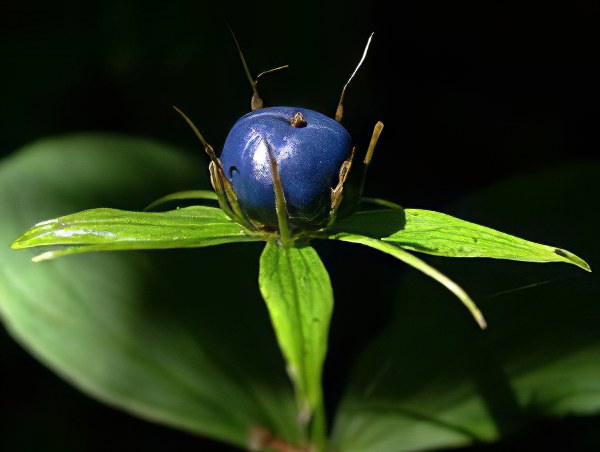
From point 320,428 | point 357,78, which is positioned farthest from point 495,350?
point 357,78

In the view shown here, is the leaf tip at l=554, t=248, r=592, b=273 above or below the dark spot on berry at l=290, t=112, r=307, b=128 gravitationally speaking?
below

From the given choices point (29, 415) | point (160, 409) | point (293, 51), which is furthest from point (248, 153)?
point (293, 51)

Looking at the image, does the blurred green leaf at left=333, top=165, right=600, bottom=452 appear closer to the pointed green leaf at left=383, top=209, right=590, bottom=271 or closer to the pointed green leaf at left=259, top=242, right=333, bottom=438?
the pointed green leaf at left=383, top=209, right=590, bottom=271

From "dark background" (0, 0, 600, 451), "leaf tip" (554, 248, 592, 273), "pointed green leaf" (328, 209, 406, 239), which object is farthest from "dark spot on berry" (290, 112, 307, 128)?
"dark background" (0, 0, 600, 451)

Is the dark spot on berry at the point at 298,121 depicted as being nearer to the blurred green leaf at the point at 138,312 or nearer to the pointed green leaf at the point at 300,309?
the pointed green leaf at the point at 300,309

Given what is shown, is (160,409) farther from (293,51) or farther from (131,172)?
(293,51)

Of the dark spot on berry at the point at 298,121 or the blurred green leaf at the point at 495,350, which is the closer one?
the dark spot on berry at the point at 298,121

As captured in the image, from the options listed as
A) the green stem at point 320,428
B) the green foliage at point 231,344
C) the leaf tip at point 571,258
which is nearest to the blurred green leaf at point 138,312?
the green foliage at point 231,344
